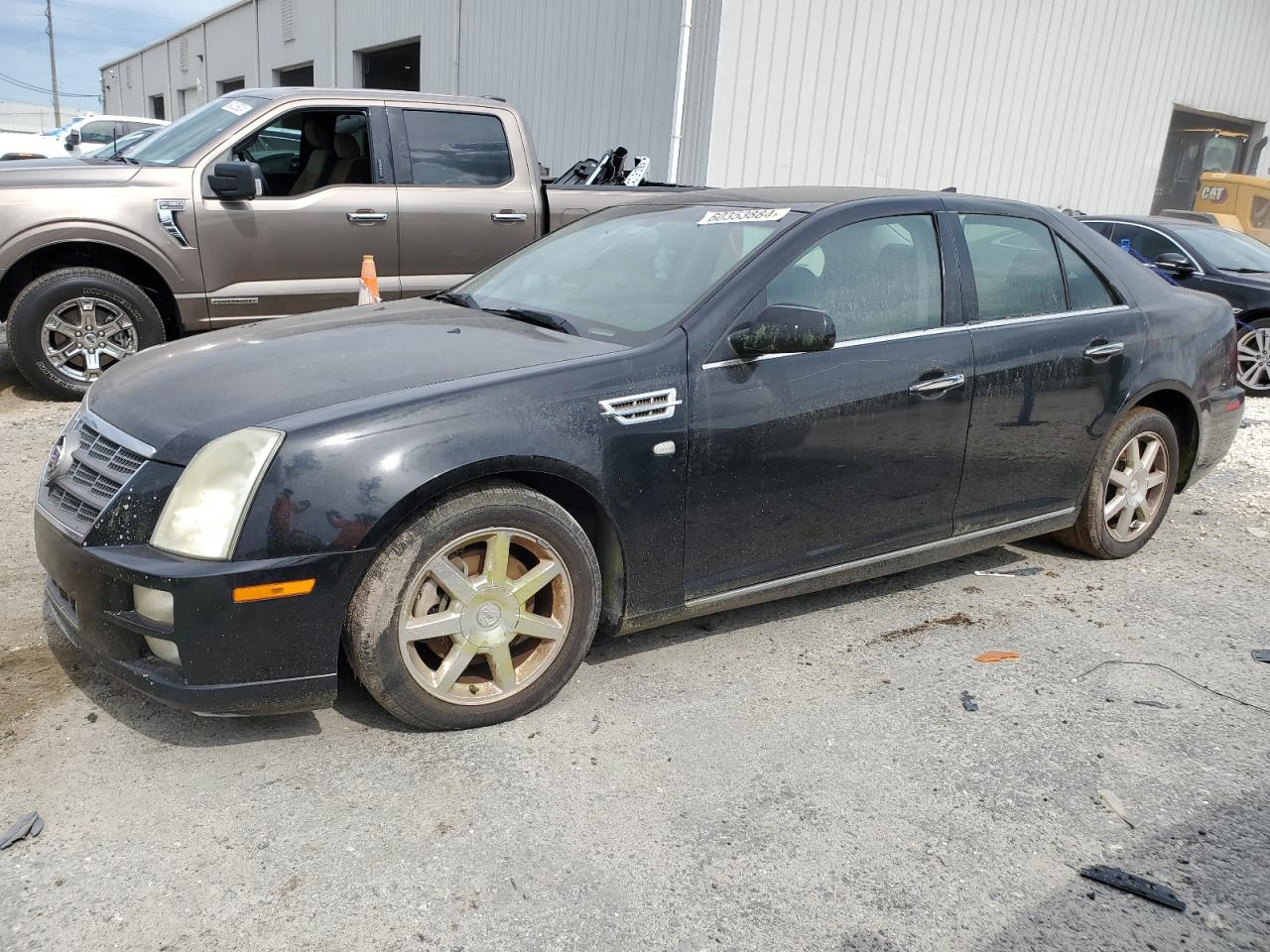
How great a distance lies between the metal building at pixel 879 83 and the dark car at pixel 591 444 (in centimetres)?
799

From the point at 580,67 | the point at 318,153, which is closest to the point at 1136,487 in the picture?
the point at 318,153

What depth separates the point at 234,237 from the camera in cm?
656

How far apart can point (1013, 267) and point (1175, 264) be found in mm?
6645

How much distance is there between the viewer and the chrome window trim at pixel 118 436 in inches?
110

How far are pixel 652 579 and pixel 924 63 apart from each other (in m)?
12.1

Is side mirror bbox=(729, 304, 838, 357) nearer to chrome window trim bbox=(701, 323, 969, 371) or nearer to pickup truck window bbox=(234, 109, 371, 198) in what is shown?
chrome window trim bbox=(701, 323, 969, 371)

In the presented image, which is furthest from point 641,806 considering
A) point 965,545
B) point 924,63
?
point 924,63

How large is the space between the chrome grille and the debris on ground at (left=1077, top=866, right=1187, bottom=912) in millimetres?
2668

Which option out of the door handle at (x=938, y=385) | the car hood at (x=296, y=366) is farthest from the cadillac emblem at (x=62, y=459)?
the door handle at (x=938, y=385)

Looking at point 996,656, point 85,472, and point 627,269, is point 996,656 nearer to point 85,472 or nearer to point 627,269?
point 627,269

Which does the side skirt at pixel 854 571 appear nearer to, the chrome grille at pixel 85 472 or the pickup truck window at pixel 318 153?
the chrome grille at pixel 85 472

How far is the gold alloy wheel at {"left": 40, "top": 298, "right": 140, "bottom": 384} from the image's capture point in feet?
20.7

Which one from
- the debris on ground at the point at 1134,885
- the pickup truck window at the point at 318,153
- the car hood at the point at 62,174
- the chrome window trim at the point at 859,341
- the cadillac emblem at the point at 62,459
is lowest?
the debris on ground at the point at 1134,885

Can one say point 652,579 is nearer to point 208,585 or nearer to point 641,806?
point 641,806
